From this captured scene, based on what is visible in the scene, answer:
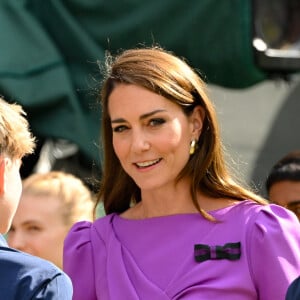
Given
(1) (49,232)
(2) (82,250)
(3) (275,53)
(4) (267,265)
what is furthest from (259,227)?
(3) (275,53)

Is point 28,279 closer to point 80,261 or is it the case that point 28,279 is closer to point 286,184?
point 80,261

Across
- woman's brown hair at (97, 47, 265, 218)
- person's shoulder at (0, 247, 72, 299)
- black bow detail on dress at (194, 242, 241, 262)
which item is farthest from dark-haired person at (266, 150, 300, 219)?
person's shoulder at (0, 247, 72, 299)

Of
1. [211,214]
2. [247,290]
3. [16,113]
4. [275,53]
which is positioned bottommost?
[247,290]

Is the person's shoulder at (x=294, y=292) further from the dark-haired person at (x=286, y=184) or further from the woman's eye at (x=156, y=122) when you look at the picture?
the dark-haired person at (x=286, y=184)

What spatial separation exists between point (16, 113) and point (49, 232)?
130cm

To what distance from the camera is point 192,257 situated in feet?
10.6

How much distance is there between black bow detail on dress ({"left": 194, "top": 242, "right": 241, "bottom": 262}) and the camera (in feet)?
10.5

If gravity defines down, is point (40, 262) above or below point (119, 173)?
below

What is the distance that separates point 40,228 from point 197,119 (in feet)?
3.62

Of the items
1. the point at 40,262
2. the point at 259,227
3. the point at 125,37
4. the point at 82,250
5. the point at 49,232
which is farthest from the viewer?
the point at 125,37

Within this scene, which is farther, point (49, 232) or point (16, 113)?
point (49, 232)

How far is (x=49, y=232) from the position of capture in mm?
4258

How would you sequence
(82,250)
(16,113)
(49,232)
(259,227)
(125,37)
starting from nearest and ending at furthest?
(16,113)
(259,227)
(82,250)
(49,232)
(125,37)

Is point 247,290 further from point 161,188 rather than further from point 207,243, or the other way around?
point 161,188
